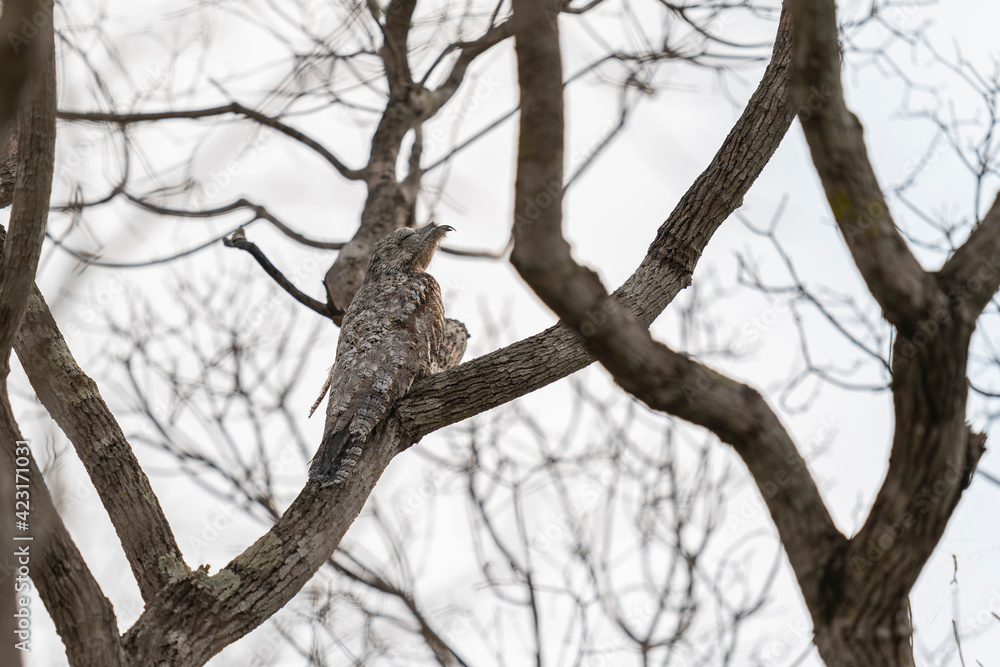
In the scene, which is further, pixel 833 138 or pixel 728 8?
pixel 728 8

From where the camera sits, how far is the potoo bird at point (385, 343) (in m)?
3.69

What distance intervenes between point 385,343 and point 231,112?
228 centimetres

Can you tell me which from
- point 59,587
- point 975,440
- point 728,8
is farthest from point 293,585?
point 728,8

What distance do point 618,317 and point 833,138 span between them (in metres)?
0.69

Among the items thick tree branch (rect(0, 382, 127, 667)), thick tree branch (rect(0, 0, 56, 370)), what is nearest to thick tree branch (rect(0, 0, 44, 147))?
thick tree branch (rect(0, 0, 56, 370))

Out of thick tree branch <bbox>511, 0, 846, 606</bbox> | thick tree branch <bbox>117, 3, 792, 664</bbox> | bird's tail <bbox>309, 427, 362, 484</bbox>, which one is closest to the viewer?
thick tree branch <bbox>511, 0, 846, 606</bbox>

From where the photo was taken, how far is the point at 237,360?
6930 millimetres

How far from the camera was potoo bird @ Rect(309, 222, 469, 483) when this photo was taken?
12.1ft

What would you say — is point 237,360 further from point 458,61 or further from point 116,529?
point 116,529

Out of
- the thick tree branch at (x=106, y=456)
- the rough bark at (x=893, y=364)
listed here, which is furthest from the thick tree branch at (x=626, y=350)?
the thick tree branch at (x=106, y=456)

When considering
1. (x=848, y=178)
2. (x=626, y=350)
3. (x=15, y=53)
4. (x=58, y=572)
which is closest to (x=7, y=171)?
(x=58, y=572)

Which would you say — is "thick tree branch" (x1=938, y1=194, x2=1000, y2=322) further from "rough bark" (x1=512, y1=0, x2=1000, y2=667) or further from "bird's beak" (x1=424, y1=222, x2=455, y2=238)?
"bird's beak" (x1=424, y1=222, x2=455, y2=238)

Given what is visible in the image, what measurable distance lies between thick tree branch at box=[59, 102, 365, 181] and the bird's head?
770mm

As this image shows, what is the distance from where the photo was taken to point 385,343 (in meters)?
4.21
